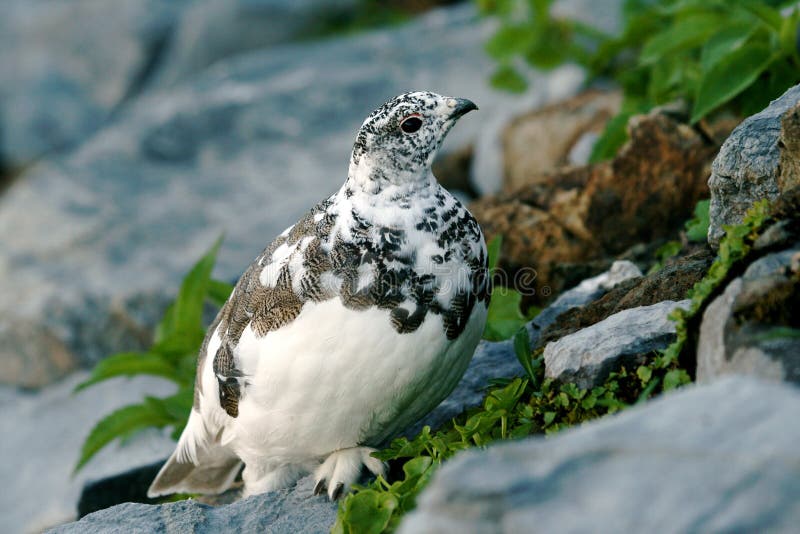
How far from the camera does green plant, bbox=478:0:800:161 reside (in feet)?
14.6

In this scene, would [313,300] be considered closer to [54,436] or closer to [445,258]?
[445,258]

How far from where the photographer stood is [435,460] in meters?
2.87

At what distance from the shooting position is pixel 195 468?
3912 millimetres

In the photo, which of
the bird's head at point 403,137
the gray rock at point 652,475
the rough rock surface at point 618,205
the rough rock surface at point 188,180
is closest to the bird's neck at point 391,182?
the bird's head at point 403,137

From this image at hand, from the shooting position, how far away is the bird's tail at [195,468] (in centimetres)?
376

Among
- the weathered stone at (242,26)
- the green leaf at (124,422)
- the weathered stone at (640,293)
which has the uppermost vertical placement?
the weathered stone at (242,26)

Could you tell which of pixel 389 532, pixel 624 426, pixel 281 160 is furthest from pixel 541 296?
pixel 281 160

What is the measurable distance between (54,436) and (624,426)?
4769mm

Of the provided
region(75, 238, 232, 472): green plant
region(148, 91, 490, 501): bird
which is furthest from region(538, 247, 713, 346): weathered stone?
region(75, 238, 232, 472): green plant

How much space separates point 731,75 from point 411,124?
2.17 meters

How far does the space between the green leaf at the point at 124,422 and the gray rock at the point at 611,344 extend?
2.40 meters

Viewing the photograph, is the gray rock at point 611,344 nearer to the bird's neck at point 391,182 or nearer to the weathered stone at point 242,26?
the bird's neck at point 391,182

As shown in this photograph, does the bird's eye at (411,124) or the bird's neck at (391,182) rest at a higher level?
the bird's eye at (411,124)

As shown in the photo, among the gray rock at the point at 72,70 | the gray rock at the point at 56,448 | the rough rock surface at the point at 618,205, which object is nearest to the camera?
the rough rock surface at the point at 618,205
